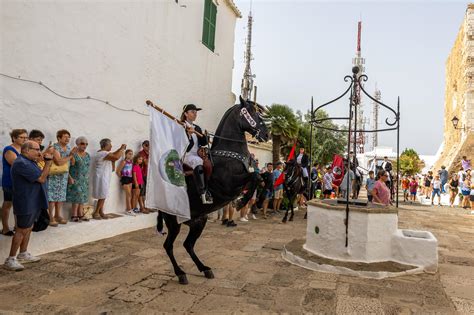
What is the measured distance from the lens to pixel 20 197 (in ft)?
14.7

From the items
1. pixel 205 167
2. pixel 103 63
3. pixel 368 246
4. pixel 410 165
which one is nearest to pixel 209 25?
pixel 103 63

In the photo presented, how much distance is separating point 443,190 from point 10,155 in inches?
830

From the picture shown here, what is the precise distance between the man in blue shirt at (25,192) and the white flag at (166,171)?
1.46 meters

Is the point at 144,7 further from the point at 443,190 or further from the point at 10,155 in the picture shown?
the point at 443,190

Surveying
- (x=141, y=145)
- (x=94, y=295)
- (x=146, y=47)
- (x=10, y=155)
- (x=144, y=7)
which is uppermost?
(x=144, y=7)

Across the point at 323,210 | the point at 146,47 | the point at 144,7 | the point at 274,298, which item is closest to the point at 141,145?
the point at 146,47

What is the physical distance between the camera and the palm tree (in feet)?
60.5

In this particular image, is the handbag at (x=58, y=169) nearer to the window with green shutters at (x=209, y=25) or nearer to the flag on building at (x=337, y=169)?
the window with green shutters at (x=209, y=25)

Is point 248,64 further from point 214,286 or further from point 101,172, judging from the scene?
point 214,286

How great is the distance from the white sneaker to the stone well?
3862 mm

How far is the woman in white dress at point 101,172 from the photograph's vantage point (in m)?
6.86

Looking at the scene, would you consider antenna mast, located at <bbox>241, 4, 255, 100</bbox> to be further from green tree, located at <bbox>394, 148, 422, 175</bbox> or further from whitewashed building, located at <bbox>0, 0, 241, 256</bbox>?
green tree, located at <bbox>394, 148, 422, 175</bbox>

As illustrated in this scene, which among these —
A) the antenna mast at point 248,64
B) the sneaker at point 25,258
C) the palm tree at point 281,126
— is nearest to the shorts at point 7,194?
the sneaker at point 25,258

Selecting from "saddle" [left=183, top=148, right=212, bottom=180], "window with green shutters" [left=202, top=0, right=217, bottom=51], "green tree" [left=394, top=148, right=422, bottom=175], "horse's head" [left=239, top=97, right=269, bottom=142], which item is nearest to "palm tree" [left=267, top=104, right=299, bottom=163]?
"window with green shutters" [left=202, top=0, right=217, bottom=51]
